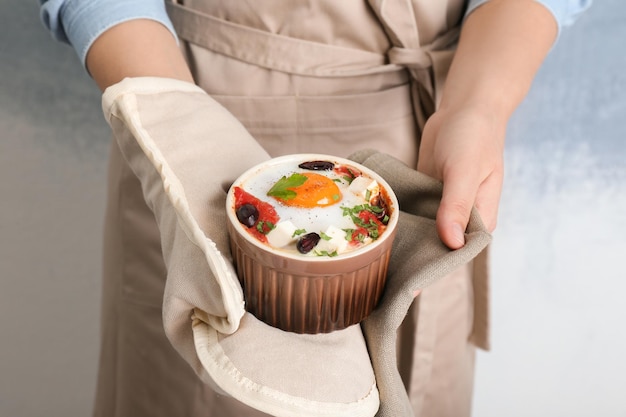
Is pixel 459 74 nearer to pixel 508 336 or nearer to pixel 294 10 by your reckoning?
pixel 294 10

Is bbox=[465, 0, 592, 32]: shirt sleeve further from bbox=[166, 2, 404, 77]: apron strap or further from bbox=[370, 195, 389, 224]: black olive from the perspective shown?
bbox=[370, 195, 389, 224]: black olive

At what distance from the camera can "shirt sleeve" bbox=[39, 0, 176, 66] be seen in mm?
709

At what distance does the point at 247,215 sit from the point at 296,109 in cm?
25

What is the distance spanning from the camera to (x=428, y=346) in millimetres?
850

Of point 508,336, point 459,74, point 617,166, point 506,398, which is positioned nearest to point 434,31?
point 459,74

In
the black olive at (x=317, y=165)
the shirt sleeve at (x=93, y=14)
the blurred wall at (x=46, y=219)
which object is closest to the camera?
the black olive at (x=317, y=165)

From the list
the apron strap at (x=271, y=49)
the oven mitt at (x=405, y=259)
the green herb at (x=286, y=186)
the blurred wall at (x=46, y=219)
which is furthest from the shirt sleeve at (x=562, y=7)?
the blurred wall at (x=46, y=219)

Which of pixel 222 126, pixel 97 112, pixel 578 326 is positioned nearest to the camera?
pixel 222 126

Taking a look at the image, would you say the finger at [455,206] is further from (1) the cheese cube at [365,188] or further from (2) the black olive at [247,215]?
(2) the black olive at [247,215]

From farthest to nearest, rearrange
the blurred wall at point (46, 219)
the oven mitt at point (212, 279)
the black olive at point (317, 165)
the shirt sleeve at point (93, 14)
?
1. the blurred wall at point (46, 219)
2. the shirt sleeve at point (93, 14)
3. the black olive at point (317, 165)
4. the oven mitt at point (212, 279)

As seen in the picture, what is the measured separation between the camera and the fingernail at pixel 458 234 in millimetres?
558

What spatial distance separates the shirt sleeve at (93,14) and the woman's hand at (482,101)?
33 cm

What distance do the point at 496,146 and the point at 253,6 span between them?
1.03 ft

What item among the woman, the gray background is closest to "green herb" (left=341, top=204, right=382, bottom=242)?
the woman
